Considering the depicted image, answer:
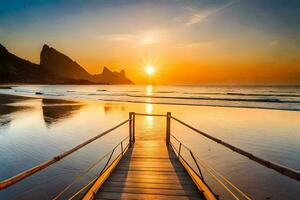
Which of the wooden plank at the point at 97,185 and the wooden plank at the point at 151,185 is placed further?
the wooden plank at the point at 151,185

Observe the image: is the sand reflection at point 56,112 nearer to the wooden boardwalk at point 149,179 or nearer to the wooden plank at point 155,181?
the wooden boardwalk at point 149,179

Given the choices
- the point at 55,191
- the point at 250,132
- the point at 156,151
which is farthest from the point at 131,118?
the point at 250,132

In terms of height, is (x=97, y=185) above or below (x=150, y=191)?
above

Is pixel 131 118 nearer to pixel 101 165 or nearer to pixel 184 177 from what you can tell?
pixel 101 165

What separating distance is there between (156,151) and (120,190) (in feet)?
11.4

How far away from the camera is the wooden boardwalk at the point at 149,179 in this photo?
4.17 meters

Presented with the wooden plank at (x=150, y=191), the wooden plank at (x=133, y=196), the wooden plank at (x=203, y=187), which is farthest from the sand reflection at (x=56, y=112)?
the wooden plank at (x=203, y=187)

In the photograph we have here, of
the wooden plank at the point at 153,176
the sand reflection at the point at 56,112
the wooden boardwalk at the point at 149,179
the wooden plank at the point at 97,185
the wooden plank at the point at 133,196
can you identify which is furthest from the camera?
the sand reflection at the point at 56,112

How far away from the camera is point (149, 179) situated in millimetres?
5027

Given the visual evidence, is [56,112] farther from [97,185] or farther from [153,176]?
[97,185]

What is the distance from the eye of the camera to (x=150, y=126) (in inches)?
621

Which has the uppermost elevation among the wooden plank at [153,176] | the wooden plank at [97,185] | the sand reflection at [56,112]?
the sand reflection at [56,112]

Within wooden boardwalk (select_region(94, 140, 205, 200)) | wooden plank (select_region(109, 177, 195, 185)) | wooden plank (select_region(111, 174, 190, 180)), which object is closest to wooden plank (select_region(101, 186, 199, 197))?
wooden boardwalk (select_region(94, 140, 205, 200))

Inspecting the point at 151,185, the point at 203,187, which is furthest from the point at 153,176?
the point at 203,187
